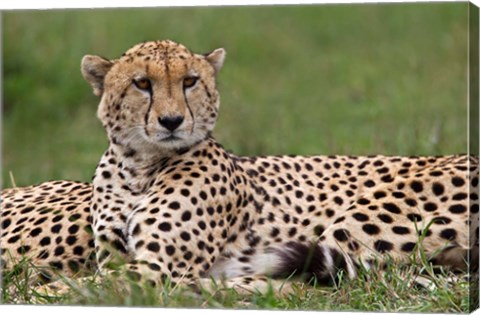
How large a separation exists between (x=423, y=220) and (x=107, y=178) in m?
1.08

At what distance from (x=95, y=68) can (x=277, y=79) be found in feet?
12.1

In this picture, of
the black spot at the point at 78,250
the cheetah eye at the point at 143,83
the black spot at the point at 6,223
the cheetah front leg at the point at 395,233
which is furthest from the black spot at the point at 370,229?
the black spot at the point at 6,223

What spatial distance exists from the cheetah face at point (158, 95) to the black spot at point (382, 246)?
0.68 metres

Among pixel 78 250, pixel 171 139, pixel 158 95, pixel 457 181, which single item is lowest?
pixel 78 250

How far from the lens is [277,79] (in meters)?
8.53

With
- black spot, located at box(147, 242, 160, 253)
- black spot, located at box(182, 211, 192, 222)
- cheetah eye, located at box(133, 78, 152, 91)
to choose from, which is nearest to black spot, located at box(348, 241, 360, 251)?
black spot, located at box(182, 211, 192, 222)

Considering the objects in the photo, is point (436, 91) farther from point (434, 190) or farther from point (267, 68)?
point (434, 190)

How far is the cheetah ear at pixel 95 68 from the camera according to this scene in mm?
4922

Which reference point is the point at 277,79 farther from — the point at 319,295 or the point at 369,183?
the point at 319,295

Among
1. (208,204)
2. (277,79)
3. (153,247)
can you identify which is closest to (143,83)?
(208,204)

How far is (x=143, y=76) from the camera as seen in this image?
4.82m

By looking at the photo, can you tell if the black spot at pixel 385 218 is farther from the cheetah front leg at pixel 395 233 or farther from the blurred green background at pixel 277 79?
the blurred green background at pixel 277 79

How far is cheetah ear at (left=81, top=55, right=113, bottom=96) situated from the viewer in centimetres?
492

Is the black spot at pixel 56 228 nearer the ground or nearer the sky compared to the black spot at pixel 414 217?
nearer the ground
